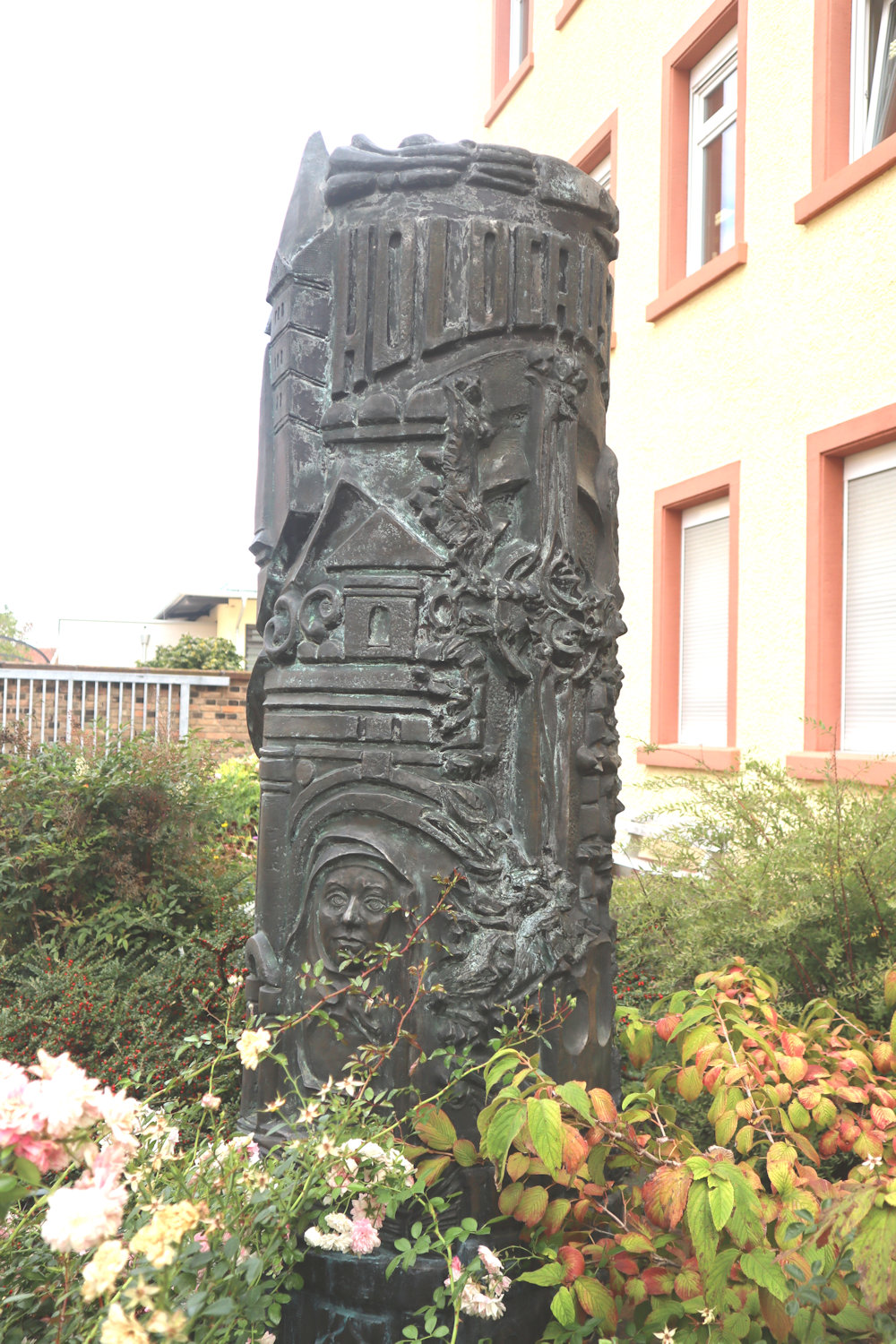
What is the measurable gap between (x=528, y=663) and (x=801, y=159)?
4.81 metres

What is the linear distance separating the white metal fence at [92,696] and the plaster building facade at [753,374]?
16.9ft

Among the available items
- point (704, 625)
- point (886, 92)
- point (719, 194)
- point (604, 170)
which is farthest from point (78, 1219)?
point (604, 170)

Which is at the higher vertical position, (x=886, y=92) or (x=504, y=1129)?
(x=886, y=92)

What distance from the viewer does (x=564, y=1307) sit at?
1.98 metres

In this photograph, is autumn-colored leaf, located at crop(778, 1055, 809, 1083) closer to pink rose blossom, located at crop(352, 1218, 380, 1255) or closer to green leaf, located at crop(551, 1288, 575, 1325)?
green leaf, located at crop(551, 1288, 575, 1325)

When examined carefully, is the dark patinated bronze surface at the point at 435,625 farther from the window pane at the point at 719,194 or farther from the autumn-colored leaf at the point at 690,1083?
the window pane at the point at 719,194

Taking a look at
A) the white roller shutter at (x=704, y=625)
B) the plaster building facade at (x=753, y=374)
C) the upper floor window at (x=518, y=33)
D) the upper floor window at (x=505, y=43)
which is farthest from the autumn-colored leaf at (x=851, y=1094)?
the upper floor window at (x=518, y=33)

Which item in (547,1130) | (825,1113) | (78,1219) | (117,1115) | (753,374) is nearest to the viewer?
(78,1219)

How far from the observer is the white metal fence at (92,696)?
11055 millimetres

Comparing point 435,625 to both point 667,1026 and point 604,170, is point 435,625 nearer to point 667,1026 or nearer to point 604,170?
point 667,1026

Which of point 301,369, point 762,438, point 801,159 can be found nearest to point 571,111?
point 801,159

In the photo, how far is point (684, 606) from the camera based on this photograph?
7.75m

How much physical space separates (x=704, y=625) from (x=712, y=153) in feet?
10.6

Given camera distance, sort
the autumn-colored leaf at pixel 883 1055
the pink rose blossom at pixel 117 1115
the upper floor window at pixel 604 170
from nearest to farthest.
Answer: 1. the pink rose blossom at pixel 117 1115
2. the autumn-colored leaf at pixel 883 1055
3. the upper floor window at pixel 604 170
